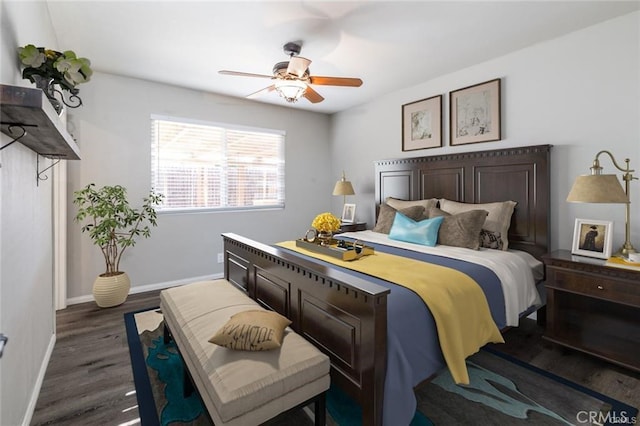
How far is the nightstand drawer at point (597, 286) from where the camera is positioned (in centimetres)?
203

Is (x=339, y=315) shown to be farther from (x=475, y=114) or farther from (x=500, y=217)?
(x=475, y=114)

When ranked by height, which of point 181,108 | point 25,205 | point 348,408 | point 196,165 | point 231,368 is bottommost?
point 348,408

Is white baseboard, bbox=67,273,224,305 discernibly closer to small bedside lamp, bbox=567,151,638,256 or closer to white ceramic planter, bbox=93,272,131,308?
white ceramic planter, bbox=93,272,131,308

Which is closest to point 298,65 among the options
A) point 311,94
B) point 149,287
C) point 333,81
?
point 333,81

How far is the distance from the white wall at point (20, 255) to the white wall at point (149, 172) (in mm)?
1342

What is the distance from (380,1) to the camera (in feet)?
7.37

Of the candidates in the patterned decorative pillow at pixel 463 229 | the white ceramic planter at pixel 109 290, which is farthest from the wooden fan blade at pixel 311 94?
the white ceramic planter at pixel 109 290

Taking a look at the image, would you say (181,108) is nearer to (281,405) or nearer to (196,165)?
(196,165)

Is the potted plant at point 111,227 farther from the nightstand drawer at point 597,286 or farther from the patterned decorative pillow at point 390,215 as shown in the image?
the nightstand drawer at point 597,286

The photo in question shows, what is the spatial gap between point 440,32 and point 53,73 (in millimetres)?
2849

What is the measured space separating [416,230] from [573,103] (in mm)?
1794

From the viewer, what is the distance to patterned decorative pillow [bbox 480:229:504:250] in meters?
2.90

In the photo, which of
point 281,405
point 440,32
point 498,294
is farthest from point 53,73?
point 498,294

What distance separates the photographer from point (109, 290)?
323 centimetres
